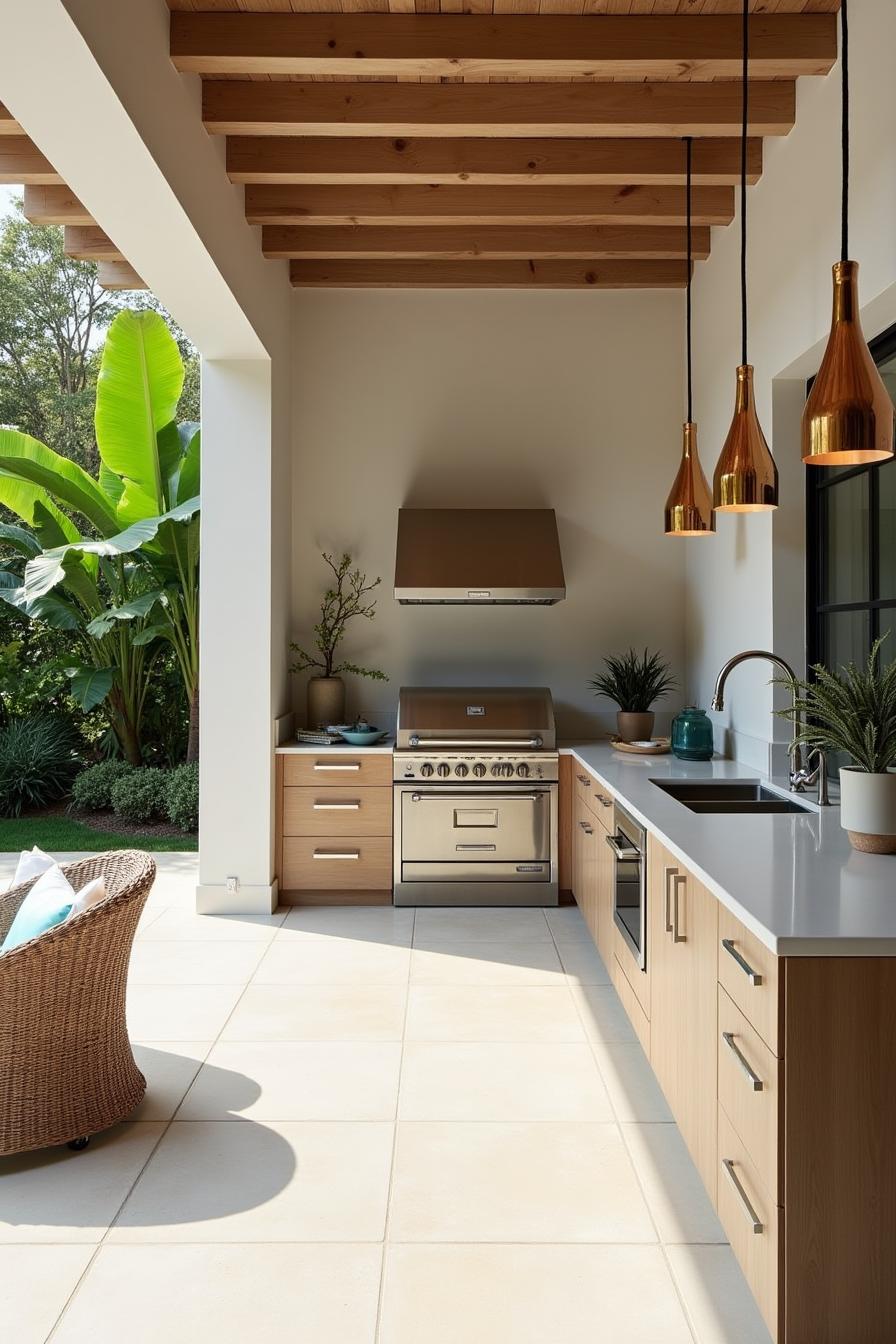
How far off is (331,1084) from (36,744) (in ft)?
17.5

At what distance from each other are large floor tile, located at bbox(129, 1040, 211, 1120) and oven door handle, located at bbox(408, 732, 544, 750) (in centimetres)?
197

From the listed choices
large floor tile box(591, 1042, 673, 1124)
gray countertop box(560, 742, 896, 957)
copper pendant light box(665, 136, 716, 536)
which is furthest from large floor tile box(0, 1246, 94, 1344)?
copper pendant light box(665, 136, 716, 536)

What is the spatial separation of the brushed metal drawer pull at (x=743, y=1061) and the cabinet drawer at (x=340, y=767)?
302 centimetres

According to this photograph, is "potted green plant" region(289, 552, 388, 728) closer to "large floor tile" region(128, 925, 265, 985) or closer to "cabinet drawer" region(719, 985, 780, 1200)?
"large floor tile" region(128, 925, 265, 985)

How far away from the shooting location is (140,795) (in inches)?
269

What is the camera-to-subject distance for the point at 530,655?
5535mm

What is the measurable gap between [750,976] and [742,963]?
0.18 ft

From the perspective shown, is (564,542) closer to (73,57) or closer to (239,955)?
(239,955)

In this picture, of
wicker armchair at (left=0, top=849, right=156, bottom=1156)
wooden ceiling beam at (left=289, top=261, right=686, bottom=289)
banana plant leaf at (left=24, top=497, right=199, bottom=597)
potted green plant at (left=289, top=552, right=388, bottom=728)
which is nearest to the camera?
wicker armchair at (left=0, top=849, right=156, bottom=1156)

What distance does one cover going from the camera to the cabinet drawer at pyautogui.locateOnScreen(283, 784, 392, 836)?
4949 millimetres

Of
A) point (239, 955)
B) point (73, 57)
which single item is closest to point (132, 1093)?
point (239, 955)

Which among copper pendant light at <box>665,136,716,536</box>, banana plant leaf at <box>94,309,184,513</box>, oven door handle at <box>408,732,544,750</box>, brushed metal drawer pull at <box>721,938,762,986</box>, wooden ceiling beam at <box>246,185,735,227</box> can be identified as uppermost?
wooden ceiling beam at <box>246,185,735,227</box>

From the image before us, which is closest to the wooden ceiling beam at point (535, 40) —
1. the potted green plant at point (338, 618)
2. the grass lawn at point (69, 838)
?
the potted green plant at point (338, 618)

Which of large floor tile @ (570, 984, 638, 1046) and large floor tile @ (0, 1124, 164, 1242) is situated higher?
large floor tile @ (570, 984, 638, 1046)
